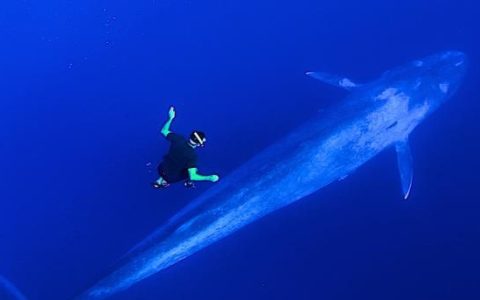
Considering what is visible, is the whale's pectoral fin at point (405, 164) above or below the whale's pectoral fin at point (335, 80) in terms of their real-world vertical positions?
below

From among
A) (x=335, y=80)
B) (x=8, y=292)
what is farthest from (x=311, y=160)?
(x=8, y=292)

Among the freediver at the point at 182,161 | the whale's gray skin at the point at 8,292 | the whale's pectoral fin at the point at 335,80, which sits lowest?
the whale's gray skin at the point at 8,292

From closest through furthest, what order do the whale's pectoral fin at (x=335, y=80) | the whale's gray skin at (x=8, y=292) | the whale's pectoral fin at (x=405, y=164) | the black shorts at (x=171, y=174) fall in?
the black shorts at (x=171, y=174) < the whale's gray skin at (x=8, y=292) < the whale's pectoral fin at (x=405, y=164) < the whale's pectoral fin at (x=335, y=80)

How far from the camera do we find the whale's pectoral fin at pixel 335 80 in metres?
11.8

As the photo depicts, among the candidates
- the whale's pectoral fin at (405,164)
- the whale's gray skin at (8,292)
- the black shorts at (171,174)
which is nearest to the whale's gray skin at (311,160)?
the whale's pectoral fin at (405,164)

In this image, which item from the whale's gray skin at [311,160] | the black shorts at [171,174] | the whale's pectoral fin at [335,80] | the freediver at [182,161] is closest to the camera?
the freediver at [182,161]

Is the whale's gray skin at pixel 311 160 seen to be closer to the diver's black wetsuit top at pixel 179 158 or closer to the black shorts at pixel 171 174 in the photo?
the black shorts at pixel 171 174

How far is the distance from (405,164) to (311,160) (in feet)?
7.65

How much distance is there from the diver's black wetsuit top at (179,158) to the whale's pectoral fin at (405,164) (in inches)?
191

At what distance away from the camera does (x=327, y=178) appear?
34.6 ft

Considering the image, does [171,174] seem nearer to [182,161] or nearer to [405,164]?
[182,161]

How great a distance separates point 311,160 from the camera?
398 inches

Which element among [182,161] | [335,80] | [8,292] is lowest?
[8,292]

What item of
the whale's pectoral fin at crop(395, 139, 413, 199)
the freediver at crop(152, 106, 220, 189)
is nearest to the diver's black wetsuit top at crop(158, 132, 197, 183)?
the freediver at crop(152, 106, 220, 189)
